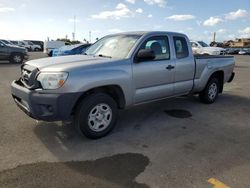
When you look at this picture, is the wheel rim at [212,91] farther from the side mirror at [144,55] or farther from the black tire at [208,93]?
the side mirror at [144,55]

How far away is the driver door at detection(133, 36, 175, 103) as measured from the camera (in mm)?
4559

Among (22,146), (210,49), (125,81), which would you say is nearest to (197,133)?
(125,81)

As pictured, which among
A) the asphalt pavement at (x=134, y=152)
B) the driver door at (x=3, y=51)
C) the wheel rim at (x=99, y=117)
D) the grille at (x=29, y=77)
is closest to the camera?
the asphalt pavement at (x=134, y=152)

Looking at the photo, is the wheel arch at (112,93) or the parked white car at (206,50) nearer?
the wheel arch at (112,93)

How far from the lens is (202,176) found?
311 cm

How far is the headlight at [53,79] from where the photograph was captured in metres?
3.62

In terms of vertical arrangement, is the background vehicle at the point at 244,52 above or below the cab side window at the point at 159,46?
above

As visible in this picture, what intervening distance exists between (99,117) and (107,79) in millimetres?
671

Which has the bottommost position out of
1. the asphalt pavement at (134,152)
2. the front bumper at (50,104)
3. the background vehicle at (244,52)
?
the asphalt pavement at (134,152)

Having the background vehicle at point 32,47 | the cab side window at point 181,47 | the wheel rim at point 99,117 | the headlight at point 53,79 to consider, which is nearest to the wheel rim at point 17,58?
the cab side window at point 181,47

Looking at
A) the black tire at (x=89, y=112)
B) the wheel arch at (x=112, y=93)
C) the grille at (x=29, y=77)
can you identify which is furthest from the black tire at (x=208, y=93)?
the grille at (x=29, y=77)

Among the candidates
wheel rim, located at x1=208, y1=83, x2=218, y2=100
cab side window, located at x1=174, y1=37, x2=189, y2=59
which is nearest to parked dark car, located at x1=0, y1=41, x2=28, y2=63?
cab side window, located at x1=174, y1=37, x2=189, y2=59

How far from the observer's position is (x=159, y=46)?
504 cm

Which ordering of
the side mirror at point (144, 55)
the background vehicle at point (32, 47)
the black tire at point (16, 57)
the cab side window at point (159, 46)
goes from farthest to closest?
the background vehicle at point (32, 47)
the black tire at point (16, 57)
the cab side window at point (159, 46)
the side mirror at point (144, 55)
